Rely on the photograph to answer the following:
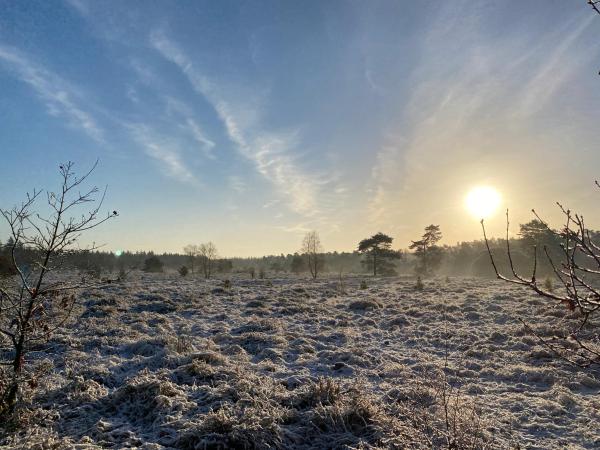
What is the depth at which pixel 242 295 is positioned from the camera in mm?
21844

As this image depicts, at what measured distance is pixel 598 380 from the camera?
7449 mm

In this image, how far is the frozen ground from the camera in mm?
5172

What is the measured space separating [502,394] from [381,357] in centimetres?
298

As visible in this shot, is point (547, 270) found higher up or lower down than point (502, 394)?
higher up

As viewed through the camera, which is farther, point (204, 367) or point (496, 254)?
point (496, 254)

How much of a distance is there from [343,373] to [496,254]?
1756 inches

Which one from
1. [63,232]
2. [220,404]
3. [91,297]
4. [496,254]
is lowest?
[220,404]

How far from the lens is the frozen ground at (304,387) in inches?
204

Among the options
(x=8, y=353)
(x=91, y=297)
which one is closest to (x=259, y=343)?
(x=8, y=353)

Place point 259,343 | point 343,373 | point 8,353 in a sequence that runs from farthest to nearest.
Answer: point 259,343 < point 8,353 < point 343,373

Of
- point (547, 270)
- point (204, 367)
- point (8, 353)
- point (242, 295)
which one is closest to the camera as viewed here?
point (204, 367)

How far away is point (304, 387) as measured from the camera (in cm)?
698

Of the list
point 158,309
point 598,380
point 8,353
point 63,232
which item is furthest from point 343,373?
point 158,309

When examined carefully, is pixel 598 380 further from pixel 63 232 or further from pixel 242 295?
pixel 242 295
